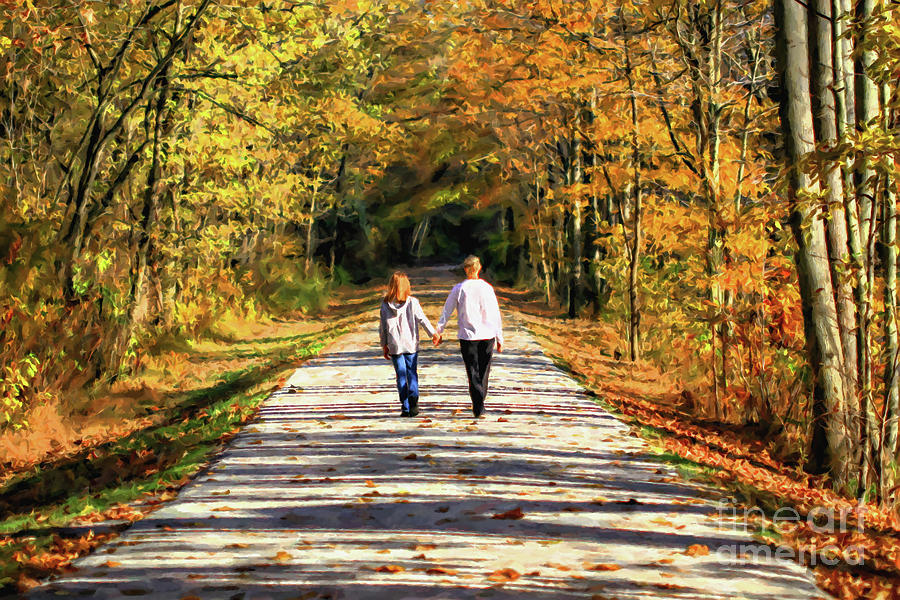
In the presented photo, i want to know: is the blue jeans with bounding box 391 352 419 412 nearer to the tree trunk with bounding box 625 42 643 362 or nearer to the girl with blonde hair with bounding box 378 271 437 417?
the girl with blonde hair with bounding box 378 271 437 417

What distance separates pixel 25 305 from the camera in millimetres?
13078

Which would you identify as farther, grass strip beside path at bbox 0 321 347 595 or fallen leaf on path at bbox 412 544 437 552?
grass strip beside path at bbox 0 321 347 595

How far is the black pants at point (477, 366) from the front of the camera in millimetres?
12062

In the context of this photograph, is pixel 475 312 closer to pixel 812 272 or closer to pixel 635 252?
pixel 812 272

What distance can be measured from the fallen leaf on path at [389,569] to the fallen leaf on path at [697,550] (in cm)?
190

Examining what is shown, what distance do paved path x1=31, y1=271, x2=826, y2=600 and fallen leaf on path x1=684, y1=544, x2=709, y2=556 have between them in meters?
0.03

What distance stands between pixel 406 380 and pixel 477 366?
912 millimetres

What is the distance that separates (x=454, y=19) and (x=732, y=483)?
615 inches

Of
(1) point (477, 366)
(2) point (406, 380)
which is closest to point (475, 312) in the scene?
(1) point (477, 366)

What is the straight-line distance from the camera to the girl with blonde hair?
1227cm

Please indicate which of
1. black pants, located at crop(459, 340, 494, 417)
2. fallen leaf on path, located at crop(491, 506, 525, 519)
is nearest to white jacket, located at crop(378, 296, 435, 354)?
black pants, located at crop(459, 340, 494, 417)

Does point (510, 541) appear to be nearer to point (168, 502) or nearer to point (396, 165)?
point (168, 502)

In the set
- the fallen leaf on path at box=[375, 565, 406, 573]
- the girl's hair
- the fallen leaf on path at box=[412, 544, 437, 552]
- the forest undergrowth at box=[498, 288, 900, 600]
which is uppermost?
the girl's hair

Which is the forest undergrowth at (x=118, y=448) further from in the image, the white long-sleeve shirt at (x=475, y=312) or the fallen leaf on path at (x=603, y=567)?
the fallen leaf on path at (x=603, y=567)
